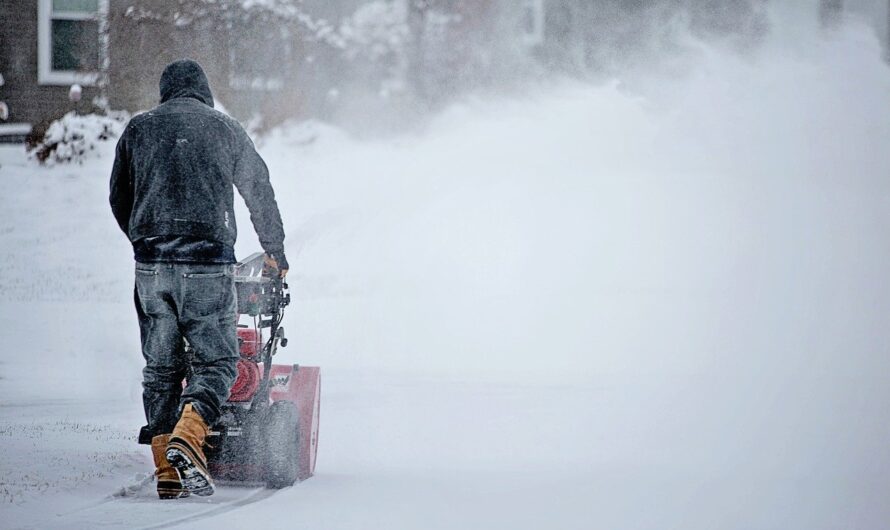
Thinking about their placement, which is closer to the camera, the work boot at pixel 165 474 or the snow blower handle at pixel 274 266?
the work boot at pixel 165 474

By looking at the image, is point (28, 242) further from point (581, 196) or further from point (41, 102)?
point (581, 196)

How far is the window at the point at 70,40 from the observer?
3.19 metres

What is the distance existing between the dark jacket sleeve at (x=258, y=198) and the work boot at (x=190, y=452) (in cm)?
35

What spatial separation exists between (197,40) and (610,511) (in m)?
1.97

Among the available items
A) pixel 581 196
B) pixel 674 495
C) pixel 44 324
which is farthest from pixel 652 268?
pixel 44 324

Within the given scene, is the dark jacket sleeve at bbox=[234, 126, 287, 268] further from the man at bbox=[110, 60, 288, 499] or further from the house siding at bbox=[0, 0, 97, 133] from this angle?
the house siding at bbox=[0, 0, 97, 133]

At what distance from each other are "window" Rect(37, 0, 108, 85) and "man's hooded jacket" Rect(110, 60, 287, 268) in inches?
50.2

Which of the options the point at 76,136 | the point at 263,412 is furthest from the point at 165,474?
the point at 76,136

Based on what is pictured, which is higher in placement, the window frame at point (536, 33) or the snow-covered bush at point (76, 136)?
Answer: the window frame at point (536, 33)

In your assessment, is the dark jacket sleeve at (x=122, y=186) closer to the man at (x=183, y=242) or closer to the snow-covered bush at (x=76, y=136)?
the man at (x=183, y=242)

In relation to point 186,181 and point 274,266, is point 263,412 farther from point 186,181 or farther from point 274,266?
point 186,181

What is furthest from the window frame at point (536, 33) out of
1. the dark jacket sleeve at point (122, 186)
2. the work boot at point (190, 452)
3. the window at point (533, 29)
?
the work boot at point (190, 452)

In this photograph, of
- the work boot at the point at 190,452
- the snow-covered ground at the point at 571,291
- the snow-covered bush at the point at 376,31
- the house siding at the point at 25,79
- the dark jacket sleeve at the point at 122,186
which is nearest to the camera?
the work boot at the point at 190,452

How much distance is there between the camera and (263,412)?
2135mm
